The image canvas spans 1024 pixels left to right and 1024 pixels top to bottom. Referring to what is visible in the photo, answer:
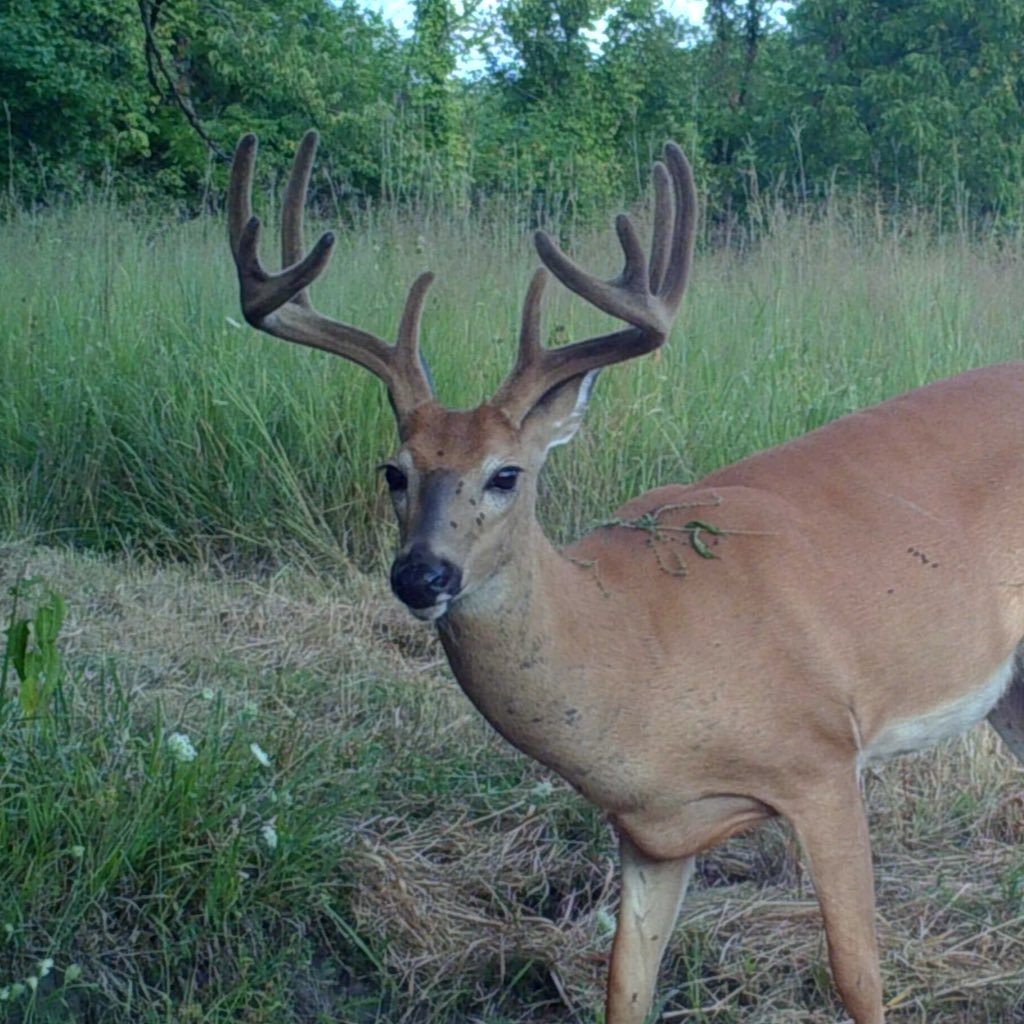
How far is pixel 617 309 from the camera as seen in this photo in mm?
3303

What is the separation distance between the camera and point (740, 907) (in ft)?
12.7

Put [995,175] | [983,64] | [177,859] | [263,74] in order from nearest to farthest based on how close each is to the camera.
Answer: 1. [177,859]
2. [263,74]
3. [995,175]
4. [983,64]

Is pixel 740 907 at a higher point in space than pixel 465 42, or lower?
lower

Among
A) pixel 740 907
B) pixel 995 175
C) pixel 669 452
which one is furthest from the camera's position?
pixel 995 175

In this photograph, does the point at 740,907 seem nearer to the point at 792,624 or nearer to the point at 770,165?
the point at 792,624

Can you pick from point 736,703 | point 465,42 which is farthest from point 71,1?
point 736,703

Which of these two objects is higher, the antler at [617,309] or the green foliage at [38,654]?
the antler at [617,309]

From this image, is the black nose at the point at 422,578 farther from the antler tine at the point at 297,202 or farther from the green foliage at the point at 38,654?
the antler tine at the point at 297,202

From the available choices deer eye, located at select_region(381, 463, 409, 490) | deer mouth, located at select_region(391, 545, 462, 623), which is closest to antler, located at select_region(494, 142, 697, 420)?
deer eye, located at select_region(381, 463, 409, 490)

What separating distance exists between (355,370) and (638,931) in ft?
11.2

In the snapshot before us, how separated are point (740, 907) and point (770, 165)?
66.3ft

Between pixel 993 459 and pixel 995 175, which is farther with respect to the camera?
pixel 995 175

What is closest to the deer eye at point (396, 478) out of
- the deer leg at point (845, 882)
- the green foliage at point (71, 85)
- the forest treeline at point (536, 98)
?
the deer leg at point (845, 882)

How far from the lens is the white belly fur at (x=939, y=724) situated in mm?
3492
